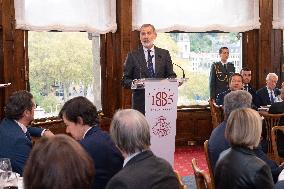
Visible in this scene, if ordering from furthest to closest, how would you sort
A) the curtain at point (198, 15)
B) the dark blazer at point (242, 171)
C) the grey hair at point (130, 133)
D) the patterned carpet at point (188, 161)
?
the curtain at point (198, 15) < the patterned carpet at point (188, 161) < the dark blazer at point (242, 171) < the grey hair at point (130, 133)

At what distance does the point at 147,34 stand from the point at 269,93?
2.91 meters

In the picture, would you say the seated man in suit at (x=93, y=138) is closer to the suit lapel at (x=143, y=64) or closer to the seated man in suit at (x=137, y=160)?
the seated man in suit at (x=137, y=160)

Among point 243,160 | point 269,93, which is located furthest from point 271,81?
point 243,160

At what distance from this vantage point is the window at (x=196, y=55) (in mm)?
7973

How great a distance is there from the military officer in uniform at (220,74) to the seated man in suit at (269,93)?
818 mm

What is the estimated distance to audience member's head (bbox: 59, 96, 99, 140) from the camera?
2.99 m

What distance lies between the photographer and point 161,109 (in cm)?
466

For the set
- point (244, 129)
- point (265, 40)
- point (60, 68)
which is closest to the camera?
point (244, 129)

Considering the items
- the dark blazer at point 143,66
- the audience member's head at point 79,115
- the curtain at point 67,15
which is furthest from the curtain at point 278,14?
the audience member's head at point 79,115

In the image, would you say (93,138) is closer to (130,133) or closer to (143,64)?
(130,133)

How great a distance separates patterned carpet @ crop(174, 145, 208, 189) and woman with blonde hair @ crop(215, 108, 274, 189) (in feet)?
8.90

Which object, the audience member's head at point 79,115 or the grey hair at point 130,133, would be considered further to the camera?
the audience member's head at point 79,115

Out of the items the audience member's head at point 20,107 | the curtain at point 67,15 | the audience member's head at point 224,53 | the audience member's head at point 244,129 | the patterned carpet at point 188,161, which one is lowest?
the patterned carpet at point 188,161

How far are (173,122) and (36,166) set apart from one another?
11.0 feet
